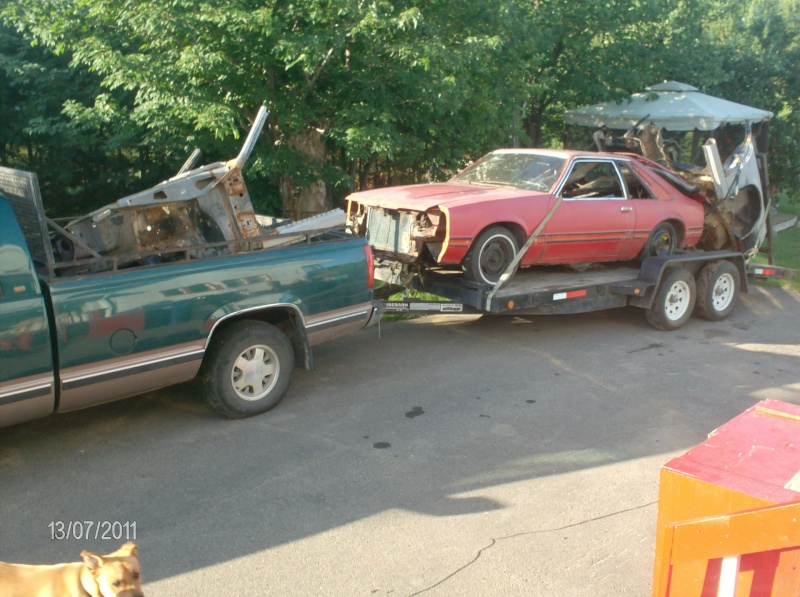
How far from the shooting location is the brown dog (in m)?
2.92

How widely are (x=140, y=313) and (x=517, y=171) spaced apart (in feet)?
16.1

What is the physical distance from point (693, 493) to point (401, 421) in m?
3.12

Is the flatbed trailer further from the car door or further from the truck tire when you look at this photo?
the truck tire

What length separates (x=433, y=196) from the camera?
26.4ft

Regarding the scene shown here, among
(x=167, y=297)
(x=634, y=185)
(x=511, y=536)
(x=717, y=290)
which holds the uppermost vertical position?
(x=634, y=185)

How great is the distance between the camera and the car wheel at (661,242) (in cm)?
961

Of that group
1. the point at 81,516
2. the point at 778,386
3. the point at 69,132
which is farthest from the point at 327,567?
the point at 69,132

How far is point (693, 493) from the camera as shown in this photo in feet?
11.6

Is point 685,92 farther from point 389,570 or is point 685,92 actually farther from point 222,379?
point 389,570

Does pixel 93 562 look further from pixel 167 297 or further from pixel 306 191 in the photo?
pixel 306 191

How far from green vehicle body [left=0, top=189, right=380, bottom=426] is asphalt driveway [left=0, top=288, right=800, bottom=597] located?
0.55m

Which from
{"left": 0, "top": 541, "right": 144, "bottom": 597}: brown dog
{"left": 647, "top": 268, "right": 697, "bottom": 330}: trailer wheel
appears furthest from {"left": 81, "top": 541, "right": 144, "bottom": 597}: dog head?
{"left": 647, "top": 268, "right": 697, "bottom": 330}: trailer wheel

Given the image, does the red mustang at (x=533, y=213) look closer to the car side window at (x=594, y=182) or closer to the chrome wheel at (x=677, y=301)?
the car side window at (x=594, y=182)
